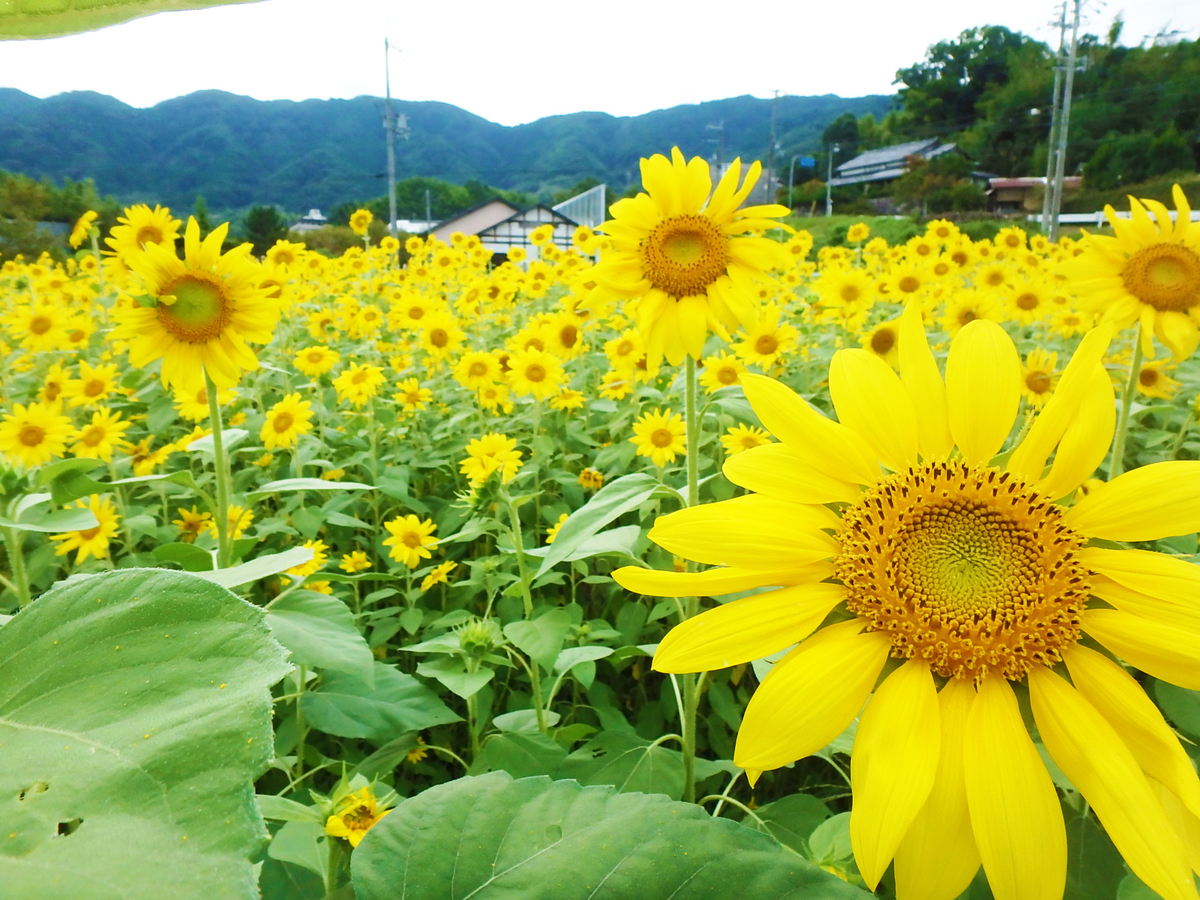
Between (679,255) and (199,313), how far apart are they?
998mm

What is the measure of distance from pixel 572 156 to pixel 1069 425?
95.8m

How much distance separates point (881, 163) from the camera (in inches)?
1758

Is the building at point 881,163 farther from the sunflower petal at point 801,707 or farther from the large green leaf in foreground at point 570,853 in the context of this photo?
the large green leaf in foreground at point 570,853

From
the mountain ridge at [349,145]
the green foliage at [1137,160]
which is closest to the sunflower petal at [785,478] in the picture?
the mountain ridge at [349,145]

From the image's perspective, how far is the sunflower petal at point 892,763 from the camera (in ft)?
1.66

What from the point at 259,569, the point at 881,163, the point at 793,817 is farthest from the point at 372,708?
the point at 881,163

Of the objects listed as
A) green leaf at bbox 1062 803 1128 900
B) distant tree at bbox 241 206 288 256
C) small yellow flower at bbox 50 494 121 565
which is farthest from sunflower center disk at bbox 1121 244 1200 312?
distant tree at bbox 241 206 288 256

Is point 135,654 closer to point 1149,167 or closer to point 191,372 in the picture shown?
point 191,372

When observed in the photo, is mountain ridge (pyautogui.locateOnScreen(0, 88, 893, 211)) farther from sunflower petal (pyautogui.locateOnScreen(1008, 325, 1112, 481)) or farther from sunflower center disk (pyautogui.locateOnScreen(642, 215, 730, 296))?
sunflower petal (pyautogui.locateOnScreen(1008, 325, 1112, 481))

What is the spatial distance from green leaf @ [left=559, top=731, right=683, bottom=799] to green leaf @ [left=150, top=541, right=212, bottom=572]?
70cm

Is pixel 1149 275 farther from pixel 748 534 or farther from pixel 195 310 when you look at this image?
pixel 195 310

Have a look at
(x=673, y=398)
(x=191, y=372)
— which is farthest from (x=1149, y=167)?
(x=191, y=372)

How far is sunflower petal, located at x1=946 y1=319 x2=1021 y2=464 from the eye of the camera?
634mm

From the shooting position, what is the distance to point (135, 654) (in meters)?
0.32
